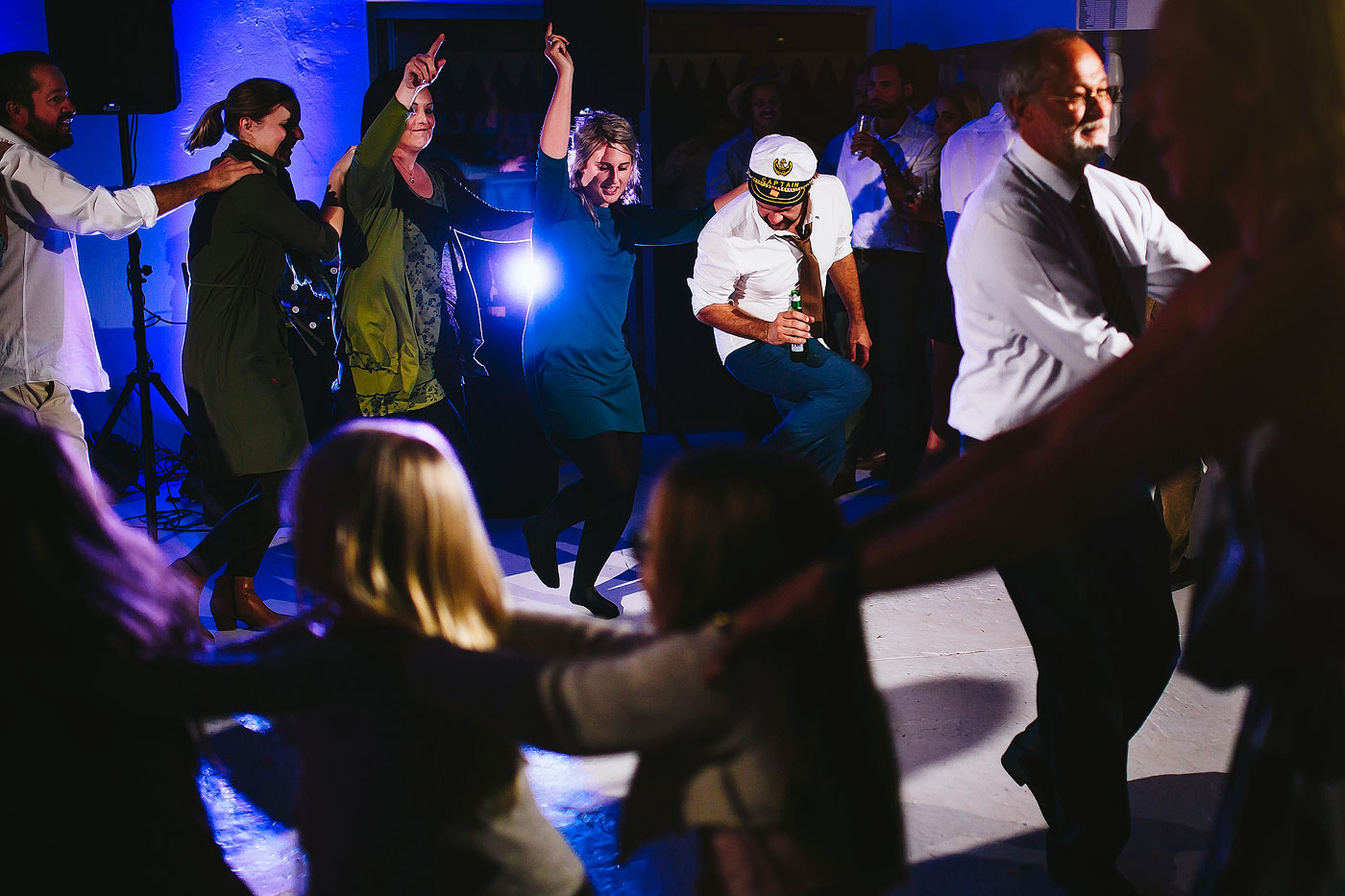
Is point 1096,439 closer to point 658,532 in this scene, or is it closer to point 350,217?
point 658,532

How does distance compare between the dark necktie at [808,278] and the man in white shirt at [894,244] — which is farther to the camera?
the man in white shirt at [894,244]

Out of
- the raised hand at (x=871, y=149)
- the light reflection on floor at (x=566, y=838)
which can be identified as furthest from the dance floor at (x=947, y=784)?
the raised hand at (x=871, y=149)

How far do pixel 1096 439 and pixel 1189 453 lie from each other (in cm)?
8

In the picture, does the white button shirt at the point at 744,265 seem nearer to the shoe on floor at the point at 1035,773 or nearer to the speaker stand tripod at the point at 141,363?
the speaker stand tripod at the point at 141,363

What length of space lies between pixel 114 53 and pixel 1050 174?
4.22m

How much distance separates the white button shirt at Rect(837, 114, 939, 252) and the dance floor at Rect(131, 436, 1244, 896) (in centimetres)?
255

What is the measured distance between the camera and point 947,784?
2643 mm

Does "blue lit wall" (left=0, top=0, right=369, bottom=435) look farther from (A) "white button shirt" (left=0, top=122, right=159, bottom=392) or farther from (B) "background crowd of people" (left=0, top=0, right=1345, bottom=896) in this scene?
(B) "background crowd of people" (left=0, top=0, right=1345, bottom=896)

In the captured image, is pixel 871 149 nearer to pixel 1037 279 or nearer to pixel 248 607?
pixel 248 607

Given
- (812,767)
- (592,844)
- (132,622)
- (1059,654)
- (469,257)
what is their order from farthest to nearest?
(469,257) → (592,844) → (1059,654) → (132,622) → (812,767)

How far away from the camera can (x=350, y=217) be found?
381 cm

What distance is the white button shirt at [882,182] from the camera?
5.76 meters

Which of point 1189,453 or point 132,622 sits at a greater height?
point 1189,453

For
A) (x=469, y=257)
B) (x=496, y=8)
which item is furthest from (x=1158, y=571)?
(x=496, y=8)
